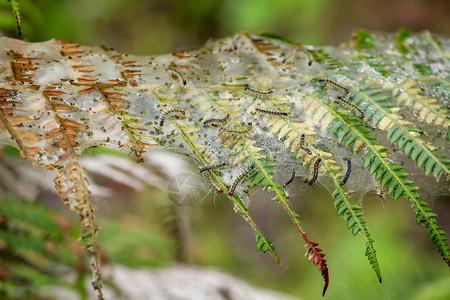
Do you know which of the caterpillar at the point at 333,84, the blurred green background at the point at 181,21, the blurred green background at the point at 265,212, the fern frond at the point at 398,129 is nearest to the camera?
the fern frond at the point at 398,129

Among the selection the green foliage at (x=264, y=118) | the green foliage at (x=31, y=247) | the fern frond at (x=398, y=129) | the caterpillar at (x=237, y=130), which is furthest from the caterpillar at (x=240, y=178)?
the green foliage at (x=31, y=247)

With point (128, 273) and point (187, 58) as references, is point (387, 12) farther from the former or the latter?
point (128, 273)

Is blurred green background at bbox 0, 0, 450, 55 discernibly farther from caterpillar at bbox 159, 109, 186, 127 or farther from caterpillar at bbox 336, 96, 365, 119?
caterpillar at bbox 159, 109, 186, 127

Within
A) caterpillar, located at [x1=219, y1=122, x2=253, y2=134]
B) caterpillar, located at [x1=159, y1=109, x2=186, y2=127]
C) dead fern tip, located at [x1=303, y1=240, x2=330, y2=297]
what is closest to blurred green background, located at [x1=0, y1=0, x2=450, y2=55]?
caterpillar, located at [x1=159, y1=109, x2=186, y2=127]

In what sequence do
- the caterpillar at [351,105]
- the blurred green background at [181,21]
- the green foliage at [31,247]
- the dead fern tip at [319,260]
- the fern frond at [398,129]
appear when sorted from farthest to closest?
the blurred green background at [181,21], the green foliage at [31,247], the caterpillar at [351,105], the fern frond at [398,129], the dead fern tip at [319,260]

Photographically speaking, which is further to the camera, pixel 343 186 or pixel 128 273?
pixel 128 273

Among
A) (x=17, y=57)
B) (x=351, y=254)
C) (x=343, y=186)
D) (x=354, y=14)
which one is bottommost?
(x=343, y=186)

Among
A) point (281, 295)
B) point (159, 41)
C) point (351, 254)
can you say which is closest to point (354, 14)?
point (159, 41)

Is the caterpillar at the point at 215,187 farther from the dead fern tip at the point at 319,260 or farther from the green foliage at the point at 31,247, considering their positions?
the green foliage at the point at 31,247
